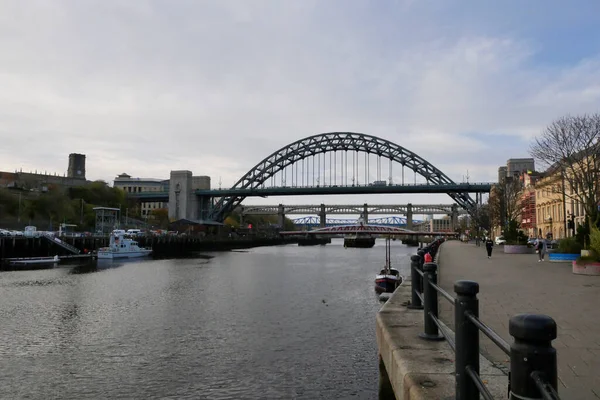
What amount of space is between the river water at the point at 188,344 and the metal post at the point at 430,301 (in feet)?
13.7

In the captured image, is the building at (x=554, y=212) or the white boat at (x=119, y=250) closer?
the building at (x=554, y=212)

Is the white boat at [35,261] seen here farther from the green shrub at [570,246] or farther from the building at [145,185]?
the building at [145,185]

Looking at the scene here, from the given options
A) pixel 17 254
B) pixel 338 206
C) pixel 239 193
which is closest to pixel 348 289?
pixel 17 254

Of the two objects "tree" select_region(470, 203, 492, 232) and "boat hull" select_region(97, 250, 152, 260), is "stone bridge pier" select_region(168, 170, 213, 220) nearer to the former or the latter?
"boat hull" select_region(97, 250, 152, 260)

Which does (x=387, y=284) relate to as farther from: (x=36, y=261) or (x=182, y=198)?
(x=182, y=198)

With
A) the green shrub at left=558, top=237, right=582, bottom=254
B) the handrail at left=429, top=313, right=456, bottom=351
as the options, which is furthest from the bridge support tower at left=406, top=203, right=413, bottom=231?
the handrail at left=429, top=313, right=456, bottom=351

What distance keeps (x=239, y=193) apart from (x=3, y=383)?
347ft

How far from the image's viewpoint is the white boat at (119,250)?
63500 mm

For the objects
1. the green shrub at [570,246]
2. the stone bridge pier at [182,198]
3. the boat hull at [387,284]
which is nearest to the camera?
the green shrub at [570,246]

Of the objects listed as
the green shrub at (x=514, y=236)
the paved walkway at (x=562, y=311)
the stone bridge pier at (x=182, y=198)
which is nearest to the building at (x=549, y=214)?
the green shrub at (x=514, y=236)

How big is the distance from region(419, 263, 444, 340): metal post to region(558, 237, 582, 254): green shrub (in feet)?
71.6

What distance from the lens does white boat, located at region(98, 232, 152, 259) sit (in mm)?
63500

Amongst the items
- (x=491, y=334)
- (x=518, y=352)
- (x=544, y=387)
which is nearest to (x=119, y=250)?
(x=491, y=334)

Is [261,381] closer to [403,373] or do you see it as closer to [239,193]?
[403,373]
